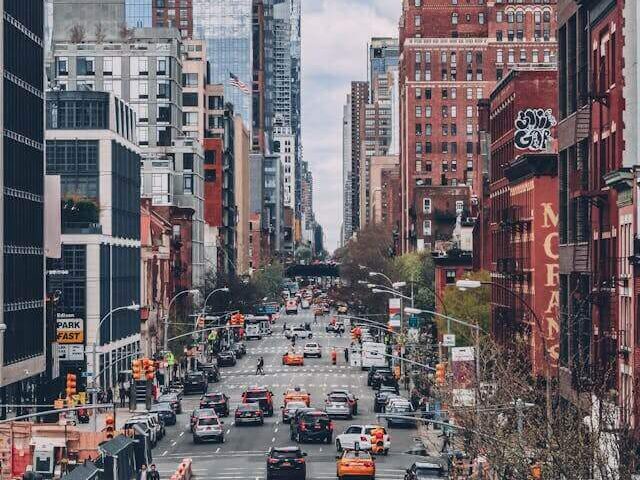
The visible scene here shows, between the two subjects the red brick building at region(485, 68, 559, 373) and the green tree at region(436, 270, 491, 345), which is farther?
the green tree at region(436, 270, 491, 345)

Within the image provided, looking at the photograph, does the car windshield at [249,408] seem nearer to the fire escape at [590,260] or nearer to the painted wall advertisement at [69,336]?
the painted wall advertisement at [69,336]

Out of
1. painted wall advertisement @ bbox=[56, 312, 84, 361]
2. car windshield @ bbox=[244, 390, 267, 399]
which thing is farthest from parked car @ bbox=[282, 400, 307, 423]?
painted wall advertisement @ bbox=[56, 312, 84, 361]

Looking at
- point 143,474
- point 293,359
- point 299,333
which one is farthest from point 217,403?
point 299,333

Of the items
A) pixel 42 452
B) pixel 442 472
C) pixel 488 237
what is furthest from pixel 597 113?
pixel 488 237

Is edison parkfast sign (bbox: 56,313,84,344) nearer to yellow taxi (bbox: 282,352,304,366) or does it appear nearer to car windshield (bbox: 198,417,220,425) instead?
car windshield (bbox: 198,417,220,425)

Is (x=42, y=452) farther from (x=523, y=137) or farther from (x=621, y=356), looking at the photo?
(x=523, y=137)

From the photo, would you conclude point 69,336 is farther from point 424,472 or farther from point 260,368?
point 424,472
